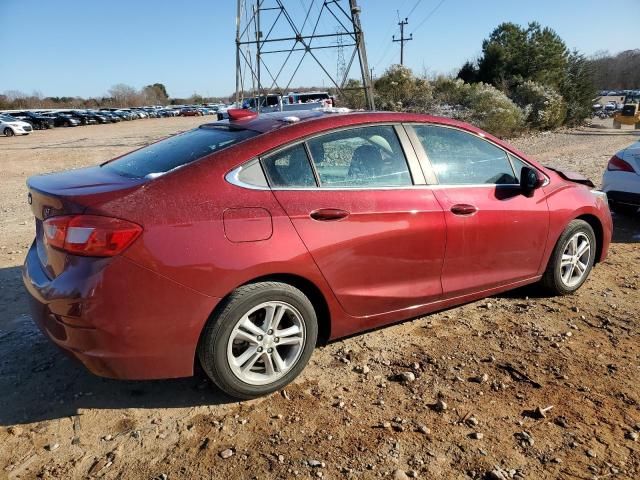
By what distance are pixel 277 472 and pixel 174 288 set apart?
1000 mm

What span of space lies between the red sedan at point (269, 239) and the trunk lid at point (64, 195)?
0.05 ft

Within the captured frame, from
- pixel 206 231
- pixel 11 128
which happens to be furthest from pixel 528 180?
pixel 11 128

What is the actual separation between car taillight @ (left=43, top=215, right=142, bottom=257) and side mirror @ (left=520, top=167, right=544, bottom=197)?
2782mm

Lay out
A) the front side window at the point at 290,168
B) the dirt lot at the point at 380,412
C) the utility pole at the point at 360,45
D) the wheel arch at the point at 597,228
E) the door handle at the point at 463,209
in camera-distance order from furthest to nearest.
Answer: the utility pole at the point at 360,45 < the wheel arch at the point at 597,228 < the door handle at the point at 463,209 < the front side window at the point at 290,168 < the dirt lot at the point at 380,412

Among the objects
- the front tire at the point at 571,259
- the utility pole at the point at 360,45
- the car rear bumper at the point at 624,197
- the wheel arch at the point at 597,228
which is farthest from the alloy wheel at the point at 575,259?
the utility pole at the point at 360,45

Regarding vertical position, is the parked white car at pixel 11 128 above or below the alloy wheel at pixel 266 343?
below

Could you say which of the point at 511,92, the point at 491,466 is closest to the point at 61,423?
the point at 491,466

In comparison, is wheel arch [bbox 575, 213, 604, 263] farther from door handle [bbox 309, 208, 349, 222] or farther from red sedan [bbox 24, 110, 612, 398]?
door handle [bbox 309, 208, 349, 222]

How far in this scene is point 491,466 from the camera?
2.37 m

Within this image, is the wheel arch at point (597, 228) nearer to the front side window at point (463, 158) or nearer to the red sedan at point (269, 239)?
the red sedan at point (269, 239)

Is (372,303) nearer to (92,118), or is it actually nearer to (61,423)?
(61,423)

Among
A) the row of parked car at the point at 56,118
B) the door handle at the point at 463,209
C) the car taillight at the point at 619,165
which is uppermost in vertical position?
the door handle at the point at 463,209

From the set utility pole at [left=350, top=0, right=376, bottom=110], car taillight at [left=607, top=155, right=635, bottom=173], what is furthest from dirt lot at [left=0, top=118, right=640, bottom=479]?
utility pole at [left=350, top=0, right=376, bottom=110]

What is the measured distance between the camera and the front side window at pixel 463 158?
351cm
